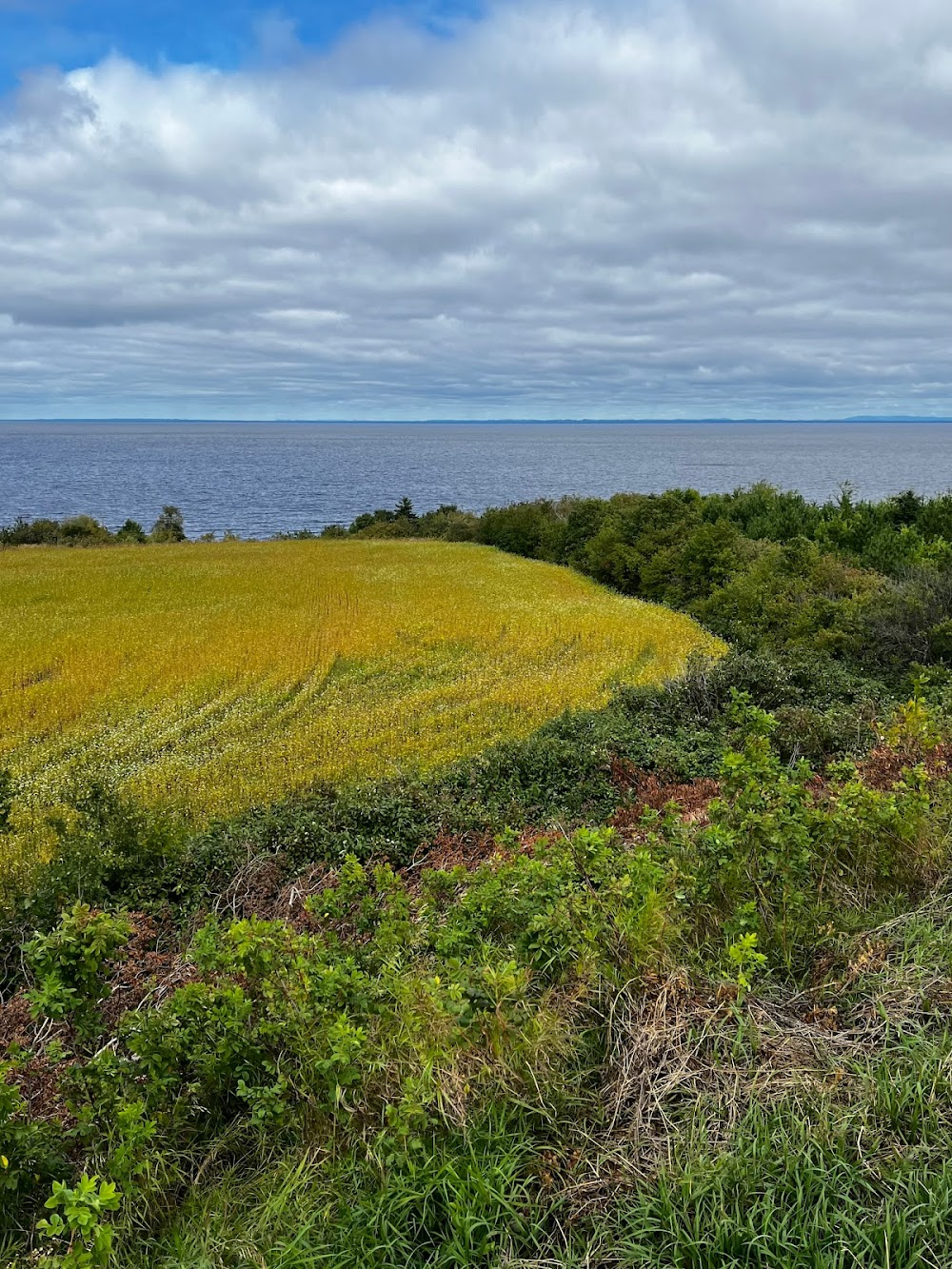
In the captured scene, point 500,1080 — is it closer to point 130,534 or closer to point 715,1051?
point 715,1051

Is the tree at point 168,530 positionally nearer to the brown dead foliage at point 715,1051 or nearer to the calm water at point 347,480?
the calm water at point 347,480

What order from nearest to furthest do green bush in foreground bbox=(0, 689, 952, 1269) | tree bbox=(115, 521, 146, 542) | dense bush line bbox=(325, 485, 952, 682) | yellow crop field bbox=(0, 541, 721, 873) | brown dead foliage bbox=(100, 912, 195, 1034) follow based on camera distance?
green bush in foreground bbox=(0, 689, 952, 1269)
brown dead foliage bbox=(100, 912, 195, 1034)
yellow crop field bbox=(0, 541, 721, 873)
dense bush line bbox=(325, 485, 952, 682)
tree bbox=(115, 521, 146, 542)

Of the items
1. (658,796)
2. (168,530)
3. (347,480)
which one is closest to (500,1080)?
(658,796)

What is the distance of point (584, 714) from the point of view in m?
11.0

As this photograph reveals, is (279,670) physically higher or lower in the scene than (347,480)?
lower

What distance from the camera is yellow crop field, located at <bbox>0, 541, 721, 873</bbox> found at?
33.7 ft

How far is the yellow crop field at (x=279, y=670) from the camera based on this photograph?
10281mm

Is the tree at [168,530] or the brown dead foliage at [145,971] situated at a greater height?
the tree at [168,530]

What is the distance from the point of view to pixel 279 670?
15289 mm

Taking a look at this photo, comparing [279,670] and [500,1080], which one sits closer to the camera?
[500,1080]

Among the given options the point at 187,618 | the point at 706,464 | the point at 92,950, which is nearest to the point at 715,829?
the point at 92,950

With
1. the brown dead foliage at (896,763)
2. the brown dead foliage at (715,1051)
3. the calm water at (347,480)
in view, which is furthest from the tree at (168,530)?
the brown dead foliage at (715,1051)

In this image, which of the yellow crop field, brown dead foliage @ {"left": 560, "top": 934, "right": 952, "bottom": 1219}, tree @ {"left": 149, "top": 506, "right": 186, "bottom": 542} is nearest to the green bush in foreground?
brown dead foliage @ {"left": 560, "top": 934, "right": 952, "bottom": 1219}

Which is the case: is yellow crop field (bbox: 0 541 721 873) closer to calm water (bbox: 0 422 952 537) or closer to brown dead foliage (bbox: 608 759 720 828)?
brown dead foliage (bbox: 608 759 720 828)
